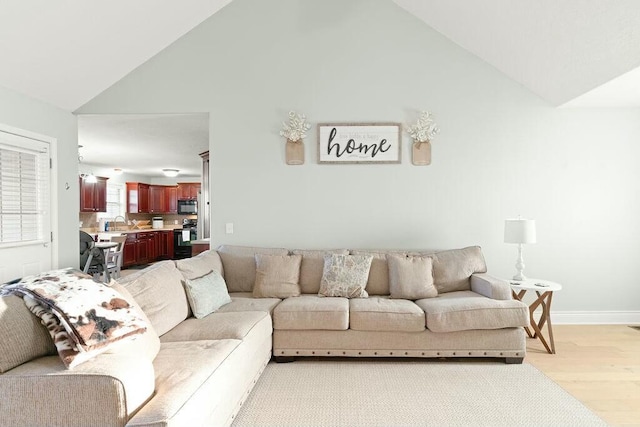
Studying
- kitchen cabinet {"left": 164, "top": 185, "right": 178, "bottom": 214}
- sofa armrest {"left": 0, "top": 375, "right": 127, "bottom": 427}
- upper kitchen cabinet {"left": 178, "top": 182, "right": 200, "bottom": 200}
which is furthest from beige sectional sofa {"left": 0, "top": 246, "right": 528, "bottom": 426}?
kitchen cabinet {"left": 164, "top": 185, "right": 178, "bottom": 214}

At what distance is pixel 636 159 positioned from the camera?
4.21 meters

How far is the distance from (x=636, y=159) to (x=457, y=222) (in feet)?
6.79

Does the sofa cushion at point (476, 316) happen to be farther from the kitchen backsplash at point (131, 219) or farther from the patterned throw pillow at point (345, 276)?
the kitchen backsplash at point (131, 219)

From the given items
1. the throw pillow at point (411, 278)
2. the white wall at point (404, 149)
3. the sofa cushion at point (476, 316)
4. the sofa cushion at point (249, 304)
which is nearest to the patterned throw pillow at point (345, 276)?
the throw pillow at point (411, 278)

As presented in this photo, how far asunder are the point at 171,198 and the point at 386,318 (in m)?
9.22

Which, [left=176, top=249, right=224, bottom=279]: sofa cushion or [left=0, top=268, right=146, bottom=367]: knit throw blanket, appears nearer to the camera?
→ [left=0, top=268, right=146, bottom=367]: knit throw blanket

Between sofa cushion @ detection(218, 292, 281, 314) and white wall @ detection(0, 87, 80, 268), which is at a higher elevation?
white wall @ detection(0, 87, 80, 268)

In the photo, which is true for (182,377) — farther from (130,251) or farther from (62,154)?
(130,251)

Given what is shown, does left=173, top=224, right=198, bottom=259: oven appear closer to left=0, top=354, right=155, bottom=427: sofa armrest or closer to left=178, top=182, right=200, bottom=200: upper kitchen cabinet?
left=178, top=182, right=200, bottom=200: upper kitchen cabinet

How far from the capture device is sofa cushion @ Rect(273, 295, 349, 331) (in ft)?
10.4

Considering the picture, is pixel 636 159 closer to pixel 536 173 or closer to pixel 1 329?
pixel 536 173

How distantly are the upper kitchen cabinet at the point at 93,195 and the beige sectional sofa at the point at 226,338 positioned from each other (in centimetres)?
582

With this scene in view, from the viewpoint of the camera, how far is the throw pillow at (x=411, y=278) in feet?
11.7

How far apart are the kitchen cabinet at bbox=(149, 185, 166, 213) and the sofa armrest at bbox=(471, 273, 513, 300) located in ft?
30.7
